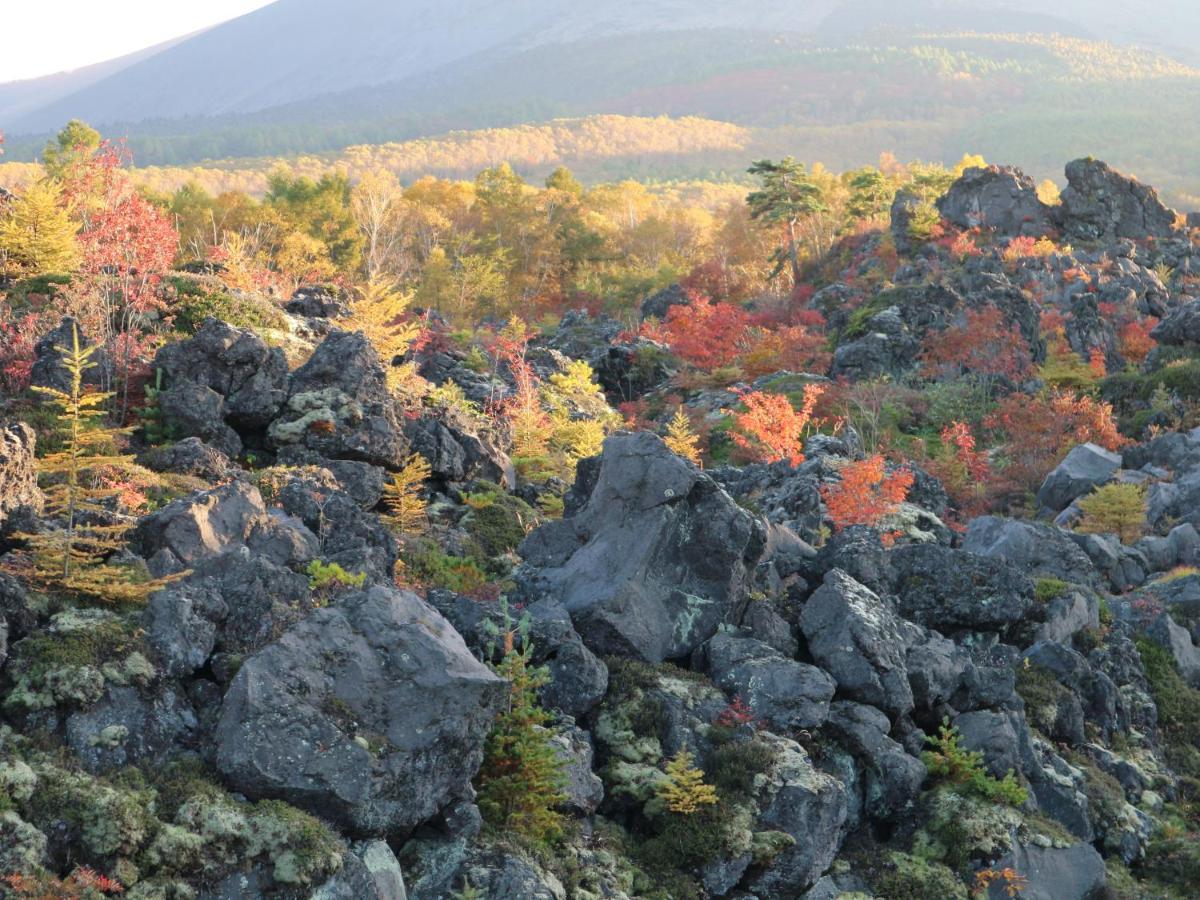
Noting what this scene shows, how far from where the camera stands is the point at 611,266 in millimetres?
67500

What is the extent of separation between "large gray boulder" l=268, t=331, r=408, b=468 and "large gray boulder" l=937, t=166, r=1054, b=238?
1424 inches

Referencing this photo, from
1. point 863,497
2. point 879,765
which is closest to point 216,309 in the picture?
point 863,497

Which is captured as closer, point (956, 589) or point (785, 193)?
point (956, 589)

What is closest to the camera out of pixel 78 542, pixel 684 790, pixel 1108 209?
pixel 78 542

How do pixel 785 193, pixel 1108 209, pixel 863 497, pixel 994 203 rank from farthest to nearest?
pixel 785 193 < pixel 994 203 < pixel 1108 209 < pixel 863 497

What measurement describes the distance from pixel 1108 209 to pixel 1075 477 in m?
26.4

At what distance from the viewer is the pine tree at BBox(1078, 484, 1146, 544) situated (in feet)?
68.5

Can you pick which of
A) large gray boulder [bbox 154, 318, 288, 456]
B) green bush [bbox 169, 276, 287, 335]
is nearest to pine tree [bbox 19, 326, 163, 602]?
large gray boulder [bbox 154, 318, 288, 456]

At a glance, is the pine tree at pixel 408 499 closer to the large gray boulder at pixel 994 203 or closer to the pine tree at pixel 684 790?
the pine tree at pixel 684 790

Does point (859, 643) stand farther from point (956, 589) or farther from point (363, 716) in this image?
point (363, 716)

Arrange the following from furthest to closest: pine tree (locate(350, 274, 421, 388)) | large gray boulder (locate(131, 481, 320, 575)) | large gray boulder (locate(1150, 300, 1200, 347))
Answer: large gray boulder (locate(1150, 300, 1200, 347))
pine tree (locate(350, 274, 421, 388))
large gray boulder (locate(131, 481, 320, 575))

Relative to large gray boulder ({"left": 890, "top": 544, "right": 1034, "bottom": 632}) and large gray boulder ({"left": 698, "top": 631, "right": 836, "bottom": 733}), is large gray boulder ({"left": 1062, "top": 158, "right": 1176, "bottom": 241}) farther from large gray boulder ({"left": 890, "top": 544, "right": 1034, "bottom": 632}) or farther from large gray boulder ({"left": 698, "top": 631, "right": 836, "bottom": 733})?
large gray boulder ({"left": 698, "top": 631, "right": 836, "bottom": 733})

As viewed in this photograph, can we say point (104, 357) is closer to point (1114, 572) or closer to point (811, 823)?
point (811, 823)

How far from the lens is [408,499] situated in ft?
45.9
